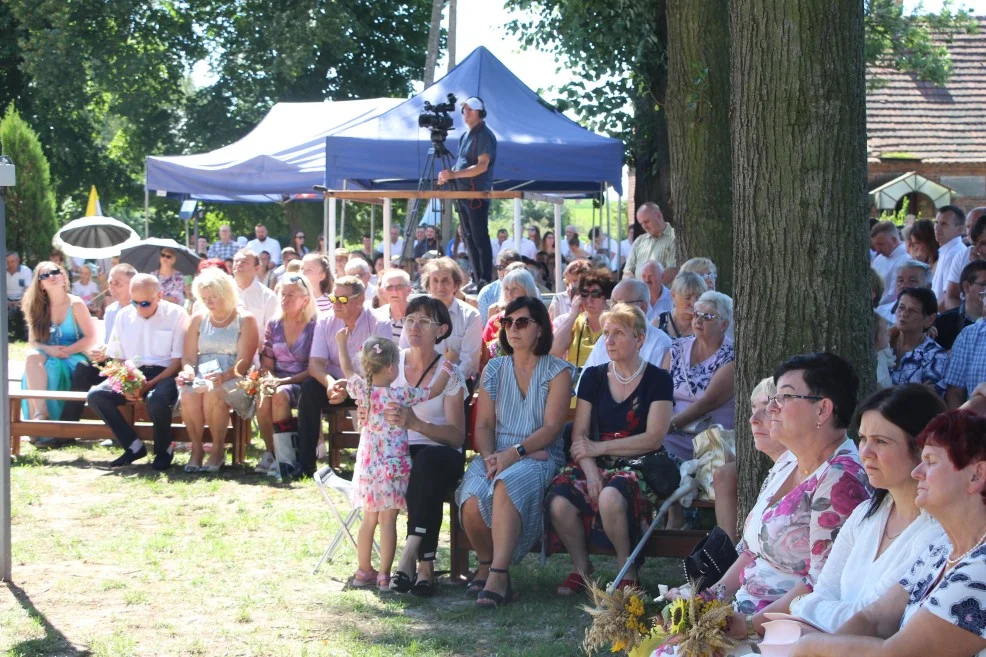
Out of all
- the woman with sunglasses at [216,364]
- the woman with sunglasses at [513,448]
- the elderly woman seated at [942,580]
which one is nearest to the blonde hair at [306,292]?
the woman with sunglasses at [216,364]

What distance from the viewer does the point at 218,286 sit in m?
8.87

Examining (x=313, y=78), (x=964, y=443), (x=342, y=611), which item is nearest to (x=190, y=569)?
(x=342, y=611)

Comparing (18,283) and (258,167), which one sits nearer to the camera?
(258,167)

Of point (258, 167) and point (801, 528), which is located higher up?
point (258, 167)

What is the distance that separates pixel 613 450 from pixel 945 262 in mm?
4138

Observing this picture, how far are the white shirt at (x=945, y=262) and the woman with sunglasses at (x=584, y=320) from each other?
2648 mm

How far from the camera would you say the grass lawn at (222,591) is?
5.06 meters

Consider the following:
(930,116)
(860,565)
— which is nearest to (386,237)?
(860,565)

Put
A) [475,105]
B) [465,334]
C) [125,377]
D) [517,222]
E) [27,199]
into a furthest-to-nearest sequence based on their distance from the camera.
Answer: [27,199] < [517,222] < [475,105] < [125,377] < [465,334]

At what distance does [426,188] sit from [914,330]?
600cm

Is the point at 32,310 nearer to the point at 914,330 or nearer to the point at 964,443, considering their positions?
the point at 914,330

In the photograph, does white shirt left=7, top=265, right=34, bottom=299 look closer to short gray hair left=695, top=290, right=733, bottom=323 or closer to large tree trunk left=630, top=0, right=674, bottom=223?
large tree trunk left=630, top=0, right=674, bottom=223

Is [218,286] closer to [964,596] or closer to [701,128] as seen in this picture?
[701,128]

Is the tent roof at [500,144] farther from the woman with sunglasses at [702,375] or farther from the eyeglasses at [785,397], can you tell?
the eyeglasses at [785,397]
